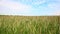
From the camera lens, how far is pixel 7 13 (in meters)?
1.75

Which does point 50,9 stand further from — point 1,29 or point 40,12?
point 1,29

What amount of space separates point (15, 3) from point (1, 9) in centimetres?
19

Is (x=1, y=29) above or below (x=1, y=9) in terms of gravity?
below

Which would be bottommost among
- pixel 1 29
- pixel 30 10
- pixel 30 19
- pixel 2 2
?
pixel 1 29

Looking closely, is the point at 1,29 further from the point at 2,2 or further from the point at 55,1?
the point at 55,1

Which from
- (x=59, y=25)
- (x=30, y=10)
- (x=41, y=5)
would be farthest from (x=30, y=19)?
(x=59, y=25)

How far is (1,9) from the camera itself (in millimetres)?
1738

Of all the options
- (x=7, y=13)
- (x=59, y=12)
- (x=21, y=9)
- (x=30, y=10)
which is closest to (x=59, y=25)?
(x=59, y=12)

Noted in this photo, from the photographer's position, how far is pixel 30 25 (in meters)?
1.69

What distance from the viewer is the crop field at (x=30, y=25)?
167 cm

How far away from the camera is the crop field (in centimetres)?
167

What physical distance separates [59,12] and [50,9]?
0.11m

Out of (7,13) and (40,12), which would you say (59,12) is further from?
(7,13)

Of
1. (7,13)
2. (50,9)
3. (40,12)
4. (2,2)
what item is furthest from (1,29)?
(50,9)
